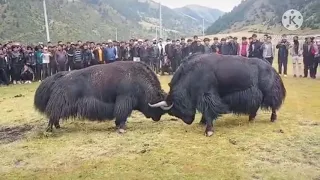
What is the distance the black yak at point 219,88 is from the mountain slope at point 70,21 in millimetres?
35941

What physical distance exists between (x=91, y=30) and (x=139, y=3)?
5367 centimetres

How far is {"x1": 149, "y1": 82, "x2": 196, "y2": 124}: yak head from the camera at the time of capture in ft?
28.2

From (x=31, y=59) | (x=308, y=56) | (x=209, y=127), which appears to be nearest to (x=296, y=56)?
(x=308, y=56)

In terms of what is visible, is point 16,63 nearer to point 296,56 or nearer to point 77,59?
point 77,59

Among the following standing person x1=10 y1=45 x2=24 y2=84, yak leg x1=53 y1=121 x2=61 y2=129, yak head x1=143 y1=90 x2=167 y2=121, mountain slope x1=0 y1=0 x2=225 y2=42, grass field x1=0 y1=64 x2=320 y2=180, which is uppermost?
mountain slope x1=0 y1=0 x2=225 y2=42

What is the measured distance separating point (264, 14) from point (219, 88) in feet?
200

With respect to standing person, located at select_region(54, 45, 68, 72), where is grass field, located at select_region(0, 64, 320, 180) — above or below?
below

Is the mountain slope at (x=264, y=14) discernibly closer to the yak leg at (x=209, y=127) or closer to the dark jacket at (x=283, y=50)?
the dark jacket at (x=283, y=50)

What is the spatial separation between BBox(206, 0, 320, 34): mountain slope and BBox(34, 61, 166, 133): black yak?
35.9 m

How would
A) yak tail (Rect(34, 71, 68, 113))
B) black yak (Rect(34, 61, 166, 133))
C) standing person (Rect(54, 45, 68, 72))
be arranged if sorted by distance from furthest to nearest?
standing person (Rect(54, 45, 68, 72)), yak tail (Rect(34, 71, 68, 113)), black yak (Rect(34, 61, 166, 133))

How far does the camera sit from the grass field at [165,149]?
19.9ft

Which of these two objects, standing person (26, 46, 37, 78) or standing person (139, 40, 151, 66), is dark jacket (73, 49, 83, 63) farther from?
standing person (139, 40, 151, 66)

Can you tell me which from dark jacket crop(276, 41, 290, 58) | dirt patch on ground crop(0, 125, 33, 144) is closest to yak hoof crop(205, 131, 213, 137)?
dirt patch on ground crop(0, 125, 33, 144)

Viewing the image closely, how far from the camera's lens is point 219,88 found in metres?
8.48
